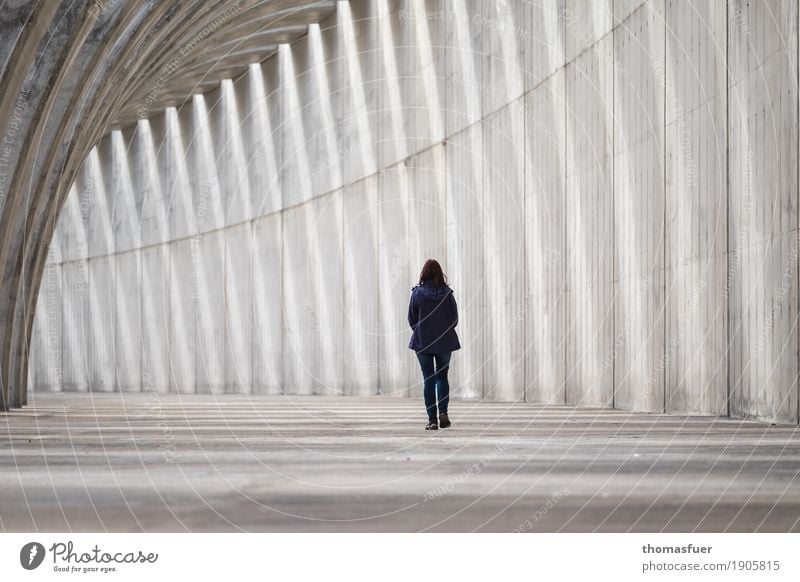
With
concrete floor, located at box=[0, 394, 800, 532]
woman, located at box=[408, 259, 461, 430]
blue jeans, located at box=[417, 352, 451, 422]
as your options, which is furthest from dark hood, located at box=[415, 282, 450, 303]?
concrete floor, located at box=[0, 394, 800, 532]

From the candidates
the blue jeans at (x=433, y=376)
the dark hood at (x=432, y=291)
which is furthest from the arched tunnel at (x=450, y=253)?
the dark hood at (x=432, y=291)

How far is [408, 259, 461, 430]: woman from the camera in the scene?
12.3 metres

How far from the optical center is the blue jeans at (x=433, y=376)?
12.4 metres

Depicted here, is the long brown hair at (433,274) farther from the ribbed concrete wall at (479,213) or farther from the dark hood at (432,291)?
the ribbed concrete wall at (479,213)

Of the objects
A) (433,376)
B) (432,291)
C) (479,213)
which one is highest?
(479,213)

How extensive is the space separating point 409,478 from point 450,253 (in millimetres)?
16273

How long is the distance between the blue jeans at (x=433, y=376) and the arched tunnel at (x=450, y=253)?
582mm

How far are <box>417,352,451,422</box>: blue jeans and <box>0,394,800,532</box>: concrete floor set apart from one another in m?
0.30

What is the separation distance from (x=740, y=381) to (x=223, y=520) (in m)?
8.85

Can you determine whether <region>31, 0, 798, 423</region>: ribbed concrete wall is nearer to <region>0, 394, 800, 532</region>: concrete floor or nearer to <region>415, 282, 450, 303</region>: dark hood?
<region>0, 394, 800, 532</region>: concrete floor

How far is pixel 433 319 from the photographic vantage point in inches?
484

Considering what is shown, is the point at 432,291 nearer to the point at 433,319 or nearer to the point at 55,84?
the point at 433,319

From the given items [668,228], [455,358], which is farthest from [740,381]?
[455,358]

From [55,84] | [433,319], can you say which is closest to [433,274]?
[433,319]
